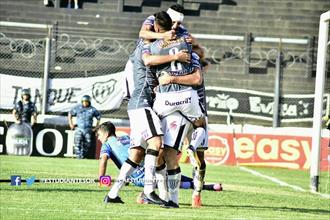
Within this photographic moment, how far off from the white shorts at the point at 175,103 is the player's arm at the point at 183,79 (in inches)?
4.8

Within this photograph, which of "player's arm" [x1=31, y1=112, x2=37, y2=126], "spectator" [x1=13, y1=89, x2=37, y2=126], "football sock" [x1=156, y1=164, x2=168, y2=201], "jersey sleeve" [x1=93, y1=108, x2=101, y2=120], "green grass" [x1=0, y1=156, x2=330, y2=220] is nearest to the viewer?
"green grass" [x1=0, y1=156, x2=330, y2=220]

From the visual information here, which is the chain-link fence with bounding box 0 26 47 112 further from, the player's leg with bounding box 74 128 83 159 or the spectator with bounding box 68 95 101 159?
the player's leg with bounding box 74 128 83 159

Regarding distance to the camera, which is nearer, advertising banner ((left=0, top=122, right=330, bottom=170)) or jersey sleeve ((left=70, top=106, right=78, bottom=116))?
jersey sleeve ((left=70, top=106, right=78, bottom=116))

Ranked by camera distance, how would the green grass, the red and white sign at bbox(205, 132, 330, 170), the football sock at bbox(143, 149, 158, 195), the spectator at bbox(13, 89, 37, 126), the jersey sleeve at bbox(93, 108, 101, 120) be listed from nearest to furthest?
1. the green grass
2. the football sock at bbox(143, 149, 158, 195)
3. the spectator at bbox(13, 89, 37, 126)
4. the jersey sleeve at bbox(93, 108, 101, 120)
5. the red and white sign at bbox(205, 132, 330, 170)

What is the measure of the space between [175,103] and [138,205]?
1.21 m

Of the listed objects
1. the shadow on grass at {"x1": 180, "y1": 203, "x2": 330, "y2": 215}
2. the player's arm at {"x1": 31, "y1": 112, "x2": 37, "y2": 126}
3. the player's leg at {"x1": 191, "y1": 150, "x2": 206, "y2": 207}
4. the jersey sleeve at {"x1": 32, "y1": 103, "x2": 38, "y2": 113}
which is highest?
the player's leg at {"x1": 191, "y1": 150, "x2": 206, "y2": 207}

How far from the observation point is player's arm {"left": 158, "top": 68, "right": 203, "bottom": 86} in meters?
10.6

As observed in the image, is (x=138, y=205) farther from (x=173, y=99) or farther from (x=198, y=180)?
(x=173, y=99)

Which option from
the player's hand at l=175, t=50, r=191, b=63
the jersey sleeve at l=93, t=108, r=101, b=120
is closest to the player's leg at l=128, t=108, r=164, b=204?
the player's hand at l=175, t=50, r=191, b=63

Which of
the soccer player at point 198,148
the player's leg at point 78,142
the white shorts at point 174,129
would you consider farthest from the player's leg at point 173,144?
the player's leg at point 78,142

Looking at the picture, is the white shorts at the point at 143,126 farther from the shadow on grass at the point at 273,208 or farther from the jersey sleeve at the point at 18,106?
the jersey sleeve at the point at 18,106

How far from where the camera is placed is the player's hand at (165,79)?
10.6m

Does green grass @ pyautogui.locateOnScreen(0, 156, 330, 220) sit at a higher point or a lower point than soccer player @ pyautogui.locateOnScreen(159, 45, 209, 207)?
lower

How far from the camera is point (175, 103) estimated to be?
1062cm
